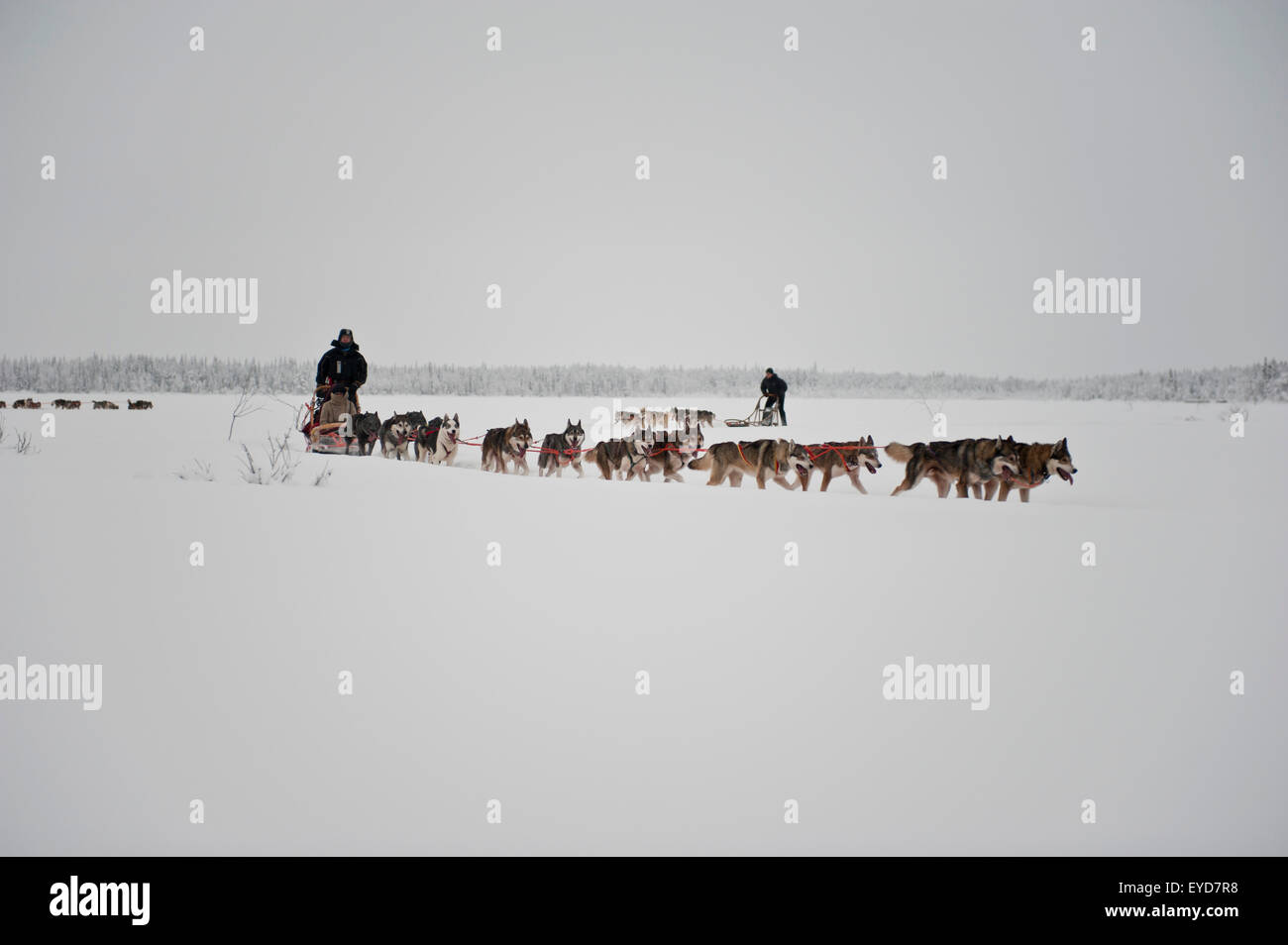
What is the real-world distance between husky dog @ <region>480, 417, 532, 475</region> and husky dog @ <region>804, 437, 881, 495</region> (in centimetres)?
347

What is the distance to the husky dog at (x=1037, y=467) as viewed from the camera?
8023 millimetres

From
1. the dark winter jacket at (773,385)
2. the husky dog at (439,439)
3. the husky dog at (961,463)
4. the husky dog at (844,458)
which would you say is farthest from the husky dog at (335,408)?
the dark winter jacket at (773,385)

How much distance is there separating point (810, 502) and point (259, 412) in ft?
36.9

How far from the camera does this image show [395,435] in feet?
38.3

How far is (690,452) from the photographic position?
9930 millimetres

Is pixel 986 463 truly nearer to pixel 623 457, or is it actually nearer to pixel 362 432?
pixel 623 457

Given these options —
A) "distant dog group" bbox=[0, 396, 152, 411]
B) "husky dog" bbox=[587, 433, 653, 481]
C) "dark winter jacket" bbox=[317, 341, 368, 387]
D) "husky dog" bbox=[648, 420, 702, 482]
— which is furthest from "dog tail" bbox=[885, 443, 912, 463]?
Result: "distant dog group" bbox=[0, 396, 152, 411]

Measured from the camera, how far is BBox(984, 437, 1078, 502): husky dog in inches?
→ 316

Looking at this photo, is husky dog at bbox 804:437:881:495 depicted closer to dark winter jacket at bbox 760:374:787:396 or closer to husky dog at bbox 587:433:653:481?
husky dog at bbox 587:433:653:481

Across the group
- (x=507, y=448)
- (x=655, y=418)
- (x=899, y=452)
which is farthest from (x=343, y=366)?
(x=899, y=452)

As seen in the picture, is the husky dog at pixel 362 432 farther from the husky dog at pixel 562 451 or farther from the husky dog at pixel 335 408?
the husky dog at pixel 562 451

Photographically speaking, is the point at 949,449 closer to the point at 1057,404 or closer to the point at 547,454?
the point at 547,454

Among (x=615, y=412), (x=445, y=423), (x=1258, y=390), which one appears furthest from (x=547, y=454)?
(x=1258, y=390)

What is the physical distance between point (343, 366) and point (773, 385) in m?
7.63
